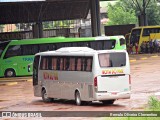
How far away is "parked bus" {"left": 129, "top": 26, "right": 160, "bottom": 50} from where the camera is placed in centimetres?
5537

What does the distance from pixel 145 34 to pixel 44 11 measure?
1931 cm

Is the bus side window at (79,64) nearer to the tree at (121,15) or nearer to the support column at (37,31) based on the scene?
the support column at (37,31)

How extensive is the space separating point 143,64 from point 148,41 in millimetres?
13725

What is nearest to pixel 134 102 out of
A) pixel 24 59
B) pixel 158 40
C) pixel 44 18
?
pixel 24 59

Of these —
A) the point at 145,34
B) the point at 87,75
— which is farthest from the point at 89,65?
the point at 145,34

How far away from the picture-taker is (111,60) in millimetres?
21422

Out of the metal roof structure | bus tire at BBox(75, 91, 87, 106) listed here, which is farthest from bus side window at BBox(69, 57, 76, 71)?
the metal roof structure

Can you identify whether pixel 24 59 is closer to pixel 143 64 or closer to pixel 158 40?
pixel 143 64

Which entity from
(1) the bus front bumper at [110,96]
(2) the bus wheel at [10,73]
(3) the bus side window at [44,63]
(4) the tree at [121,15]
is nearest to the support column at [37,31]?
(2) the bus wheel at [10,73]

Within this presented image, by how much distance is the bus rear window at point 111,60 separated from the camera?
2131 centimetres

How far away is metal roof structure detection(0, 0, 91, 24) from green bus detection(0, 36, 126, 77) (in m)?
26.7

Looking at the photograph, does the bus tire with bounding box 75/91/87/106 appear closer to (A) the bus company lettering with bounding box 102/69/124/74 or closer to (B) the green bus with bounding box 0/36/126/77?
(A) the bus company lettering with bounding box 102/69/124/74

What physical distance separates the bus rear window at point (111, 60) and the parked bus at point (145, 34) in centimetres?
3409

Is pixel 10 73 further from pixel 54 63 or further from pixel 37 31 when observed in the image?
pixel 37 31
